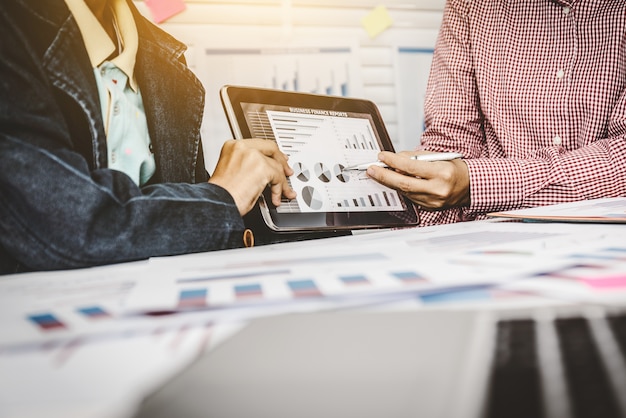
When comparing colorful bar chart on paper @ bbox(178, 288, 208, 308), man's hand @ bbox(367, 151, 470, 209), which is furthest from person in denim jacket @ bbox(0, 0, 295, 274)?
colorful bar chart on paper @ bbox(178, 288, 208, 308)

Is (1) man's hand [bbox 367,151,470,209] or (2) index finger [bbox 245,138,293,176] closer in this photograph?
(2) index finger [bbox 245,138,293,176]

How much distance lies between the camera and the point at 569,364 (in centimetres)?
15

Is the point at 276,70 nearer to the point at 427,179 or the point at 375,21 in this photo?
the point at 375,21

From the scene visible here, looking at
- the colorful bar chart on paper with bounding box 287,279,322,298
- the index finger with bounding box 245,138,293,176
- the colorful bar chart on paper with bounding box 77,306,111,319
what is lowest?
the index finger with bounding box 245,138,293,176

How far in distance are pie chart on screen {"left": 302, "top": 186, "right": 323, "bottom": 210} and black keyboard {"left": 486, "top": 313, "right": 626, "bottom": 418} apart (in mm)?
677

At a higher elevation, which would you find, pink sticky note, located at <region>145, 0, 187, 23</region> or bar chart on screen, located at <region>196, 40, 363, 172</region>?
pink sticky note, located at <region>145, 0, 187, 23</region>

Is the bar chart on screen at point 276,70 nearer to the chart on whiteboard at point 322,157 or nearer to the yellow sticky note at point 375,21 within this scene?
the yellow sticky note at point 375,21

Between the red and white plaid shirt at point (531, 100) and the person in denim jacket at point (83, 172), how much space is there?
0.62m

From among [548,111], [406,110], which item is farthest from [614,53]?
[406,110]

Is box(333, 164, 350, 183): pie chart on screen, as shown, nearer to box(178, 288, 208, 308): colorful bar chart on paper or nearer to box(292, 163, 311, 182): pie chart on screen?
box(292, 163, 311, 182): pie chart on screen

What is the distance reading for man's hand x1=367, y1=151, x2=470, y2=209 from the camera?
3.14ft

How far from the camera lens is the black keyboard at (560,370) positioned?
5.4 inches

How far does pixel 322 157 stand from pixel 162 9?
3.82 ft

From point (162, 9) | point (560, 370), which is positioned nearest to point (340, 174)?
point (560, 370)
